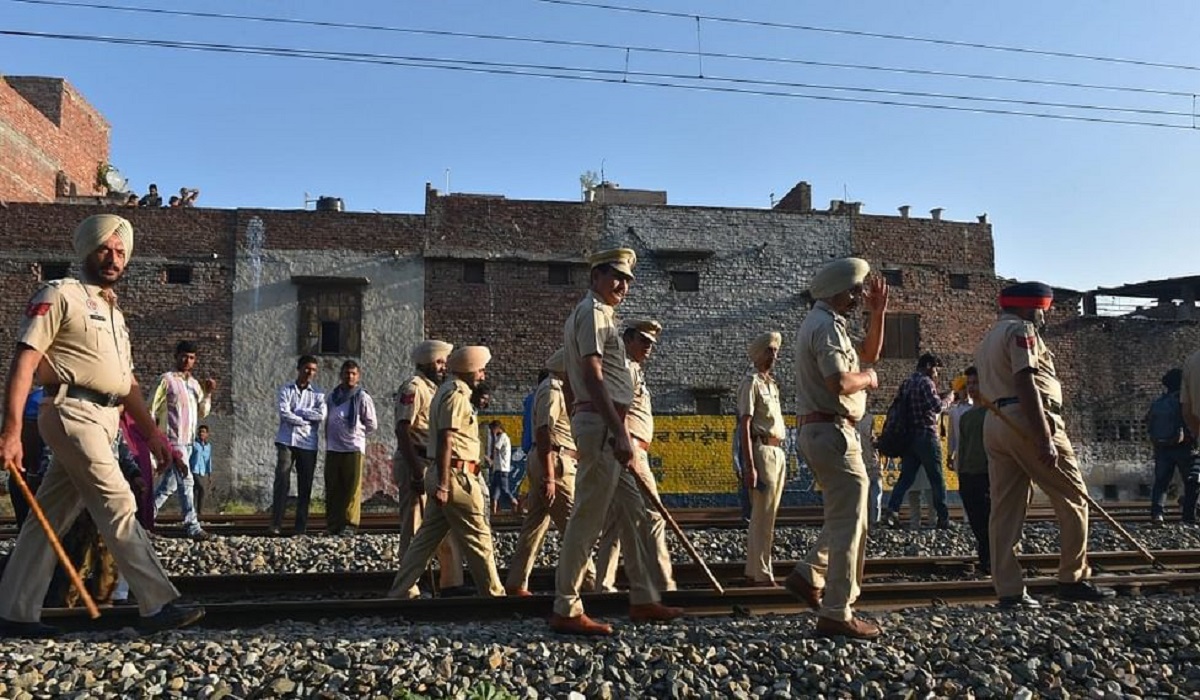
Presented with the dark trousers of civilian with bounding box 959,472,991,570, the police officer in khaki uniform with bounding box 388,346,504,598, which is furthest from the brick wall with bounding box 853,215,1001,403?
the police officer in khaki uniform with bounding box 388,346,504,598

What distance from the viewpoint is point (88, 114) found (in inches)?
1225

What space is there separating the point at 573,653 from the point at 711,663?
1.96 ft

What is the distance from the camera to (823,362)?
4973 millimetres

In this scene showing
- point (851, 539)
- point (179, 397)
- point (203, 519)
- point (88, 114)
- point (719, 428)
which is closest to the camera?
point (851, 539)

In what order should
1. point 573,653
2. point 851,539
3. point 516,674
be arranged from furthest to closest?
point 851,539 → point 573,653 → point 516,674

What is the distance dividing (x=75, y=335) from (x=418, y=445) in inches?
118

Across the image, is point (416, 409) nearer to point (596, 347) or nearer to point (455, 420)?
point (455, 420)

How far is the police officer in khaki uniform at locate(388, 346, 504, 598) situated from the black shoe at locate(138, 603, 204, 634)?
1664 mm

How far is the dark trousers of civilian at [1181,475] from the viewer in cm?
1220

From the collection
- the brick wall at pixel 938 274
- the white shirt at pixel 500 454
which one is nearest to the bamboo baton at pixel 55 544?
the white shirt at pixel 500 454

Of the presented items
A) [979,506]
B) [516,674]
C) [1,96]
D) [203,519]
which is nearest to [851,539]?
[516,674]

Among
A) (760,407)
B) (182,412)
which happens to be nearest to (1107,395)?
(760,407)

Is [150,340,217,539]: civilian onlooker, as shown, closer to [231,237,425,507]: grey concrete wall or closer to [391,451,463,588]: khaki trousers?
[391,451,463,588]: khaki trousers

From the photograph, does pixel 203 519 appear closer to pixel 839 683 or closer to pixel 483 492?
pixel 483 492
